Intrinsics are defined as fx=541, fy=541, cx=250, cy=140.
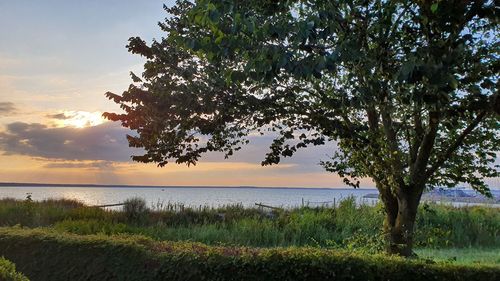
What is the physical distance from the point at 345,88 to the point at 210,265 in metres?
3.07

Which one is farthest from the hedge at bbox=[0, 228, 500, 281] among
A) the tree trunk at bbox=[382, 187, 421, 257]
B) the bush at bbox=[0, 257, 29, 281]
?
the bush at bbox=[0, 257, 29, 281]

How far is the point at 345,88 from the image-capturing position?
725cm

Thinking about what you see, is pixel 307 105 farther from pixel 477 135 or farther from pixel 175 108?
pixel 477 135

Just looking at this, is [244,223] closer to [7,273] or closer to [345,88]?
[345,88]

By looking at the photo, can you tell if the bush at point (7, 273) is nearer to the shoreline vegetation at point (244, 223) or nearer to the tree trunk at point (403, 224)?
the tree trunk at point (403, 224)

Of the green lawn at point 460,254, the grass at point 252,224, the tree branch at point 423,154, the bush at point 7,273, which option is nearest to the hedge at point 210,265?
the tree branch at point 423,154

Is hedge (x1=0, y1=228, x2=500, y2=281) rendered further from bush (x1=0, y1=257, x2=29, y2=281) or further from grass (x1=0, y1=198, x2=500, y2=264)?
grass (x1=0, y1=198, x2=500, y2=264)

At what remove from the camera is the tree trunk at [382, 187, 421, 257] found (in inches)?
359

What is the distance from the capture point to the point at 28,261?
8.80 meters

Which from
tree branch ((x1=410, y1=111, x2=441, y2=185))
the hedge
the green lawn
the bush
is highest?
tree branch ((x1=410, y1=111, x2=441, y2=185))

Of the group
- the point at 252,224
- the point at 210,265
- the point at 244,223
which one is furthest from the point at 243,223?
the point at 210,265

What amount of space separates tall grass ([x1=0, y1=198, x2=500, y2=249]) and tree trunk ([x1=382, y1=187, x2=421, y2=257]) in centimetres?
457

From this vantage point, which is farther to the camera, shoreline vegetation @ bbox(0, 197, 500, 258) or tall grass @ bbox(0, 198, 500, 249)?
tall grass @ bbox(0, 198, 500, 249)

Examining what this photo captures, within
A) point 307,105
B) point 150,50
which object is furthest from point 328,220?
point 150,50
